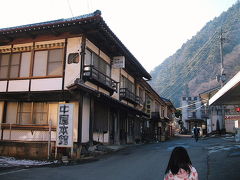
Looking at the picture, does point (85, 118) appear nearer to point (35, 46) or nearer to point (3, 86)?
point (35, 46)

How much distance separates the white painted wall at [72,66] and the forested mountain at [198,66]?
10067 cm

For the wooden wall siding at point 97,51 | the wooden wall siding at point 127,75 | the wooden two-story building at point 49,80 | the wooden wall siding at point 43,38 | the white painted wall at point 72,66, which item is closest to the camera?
the wooden two-story building at point 49,80

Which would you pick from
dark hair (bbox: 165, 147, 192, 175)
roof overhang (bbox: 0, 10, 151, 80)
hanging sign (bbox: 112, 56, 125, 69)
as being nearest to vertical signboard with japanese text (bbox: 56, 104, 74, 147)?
roof overhang (bbox: 0, 10, 151, 80)

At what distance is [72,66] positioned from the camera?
51.3 feet

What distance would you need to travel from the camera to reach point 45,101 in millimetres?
15961

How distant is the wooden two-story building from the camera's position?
14820 mm

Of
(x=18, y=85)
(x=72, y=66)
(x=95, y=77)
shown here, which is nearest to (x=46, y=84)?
(x=72, y=66)

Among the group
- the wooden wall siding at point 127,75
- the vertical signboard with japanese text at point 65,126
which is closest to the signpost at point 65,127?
the vertical signboard with japanese text at point 65,126

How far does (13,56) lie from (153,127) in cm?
2677

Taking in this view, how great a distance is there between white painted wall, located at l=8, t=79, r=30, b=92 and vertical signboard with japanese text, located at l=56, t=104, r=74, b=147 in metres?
3.95

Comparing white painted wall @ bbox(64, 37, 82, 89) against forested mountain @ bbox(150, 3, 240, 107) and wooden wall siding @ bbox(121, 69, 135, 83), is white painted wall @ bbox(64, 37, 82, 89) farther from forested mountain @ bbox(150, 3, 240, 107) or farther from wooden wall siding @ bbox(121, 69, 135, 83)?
forested mountain @ bbox(150, 3, 240, 107)

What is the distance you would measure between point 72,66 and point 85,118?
3.24m

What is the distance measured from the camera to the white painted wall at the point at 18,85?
16.4 m

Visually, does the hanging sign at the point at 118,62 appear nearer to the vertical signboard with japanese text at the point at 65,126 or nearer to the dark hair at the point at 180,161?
the vertical signboard with japanese text at the point at 65,126
